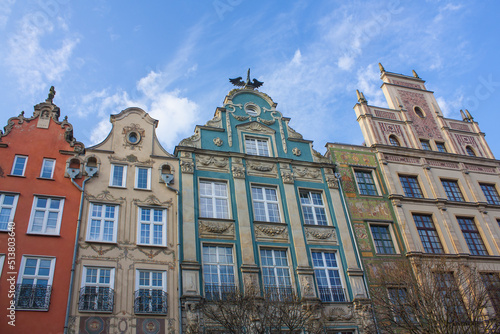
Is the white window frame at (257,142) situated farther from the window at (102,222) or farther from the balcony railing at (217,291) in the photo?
the window at (102,222)

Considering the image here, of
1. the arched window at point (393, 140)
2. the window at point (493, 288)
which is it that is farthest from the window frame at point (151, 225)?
the arched window at point (393, 140)

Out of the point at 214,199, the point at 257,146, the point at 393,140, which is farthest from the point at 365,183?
Answer: the point at 214,199

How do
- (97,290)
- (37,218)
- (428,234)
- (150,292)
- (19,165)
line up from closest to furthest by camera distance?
(97,290) → (150,292) → (37,218) → (19,165) → (428,234)

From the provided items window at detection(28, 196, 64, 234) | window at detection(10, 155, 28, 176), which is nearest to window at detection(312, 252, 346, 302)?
window at detection(28, 196, 64, 234)

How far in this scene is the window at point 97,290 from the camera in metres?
17.0

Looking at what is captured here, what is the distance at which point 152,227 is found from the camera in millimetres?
20109

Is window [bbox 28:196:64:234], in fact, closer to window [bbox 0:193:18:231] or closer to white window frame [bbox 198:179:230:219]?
window [bbox 0:193:18:231]

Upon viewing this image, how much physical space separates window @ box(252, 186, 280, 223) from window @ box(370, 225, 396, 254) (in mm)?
5403

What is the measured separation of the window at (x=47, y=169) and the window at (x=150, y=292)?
584 cm

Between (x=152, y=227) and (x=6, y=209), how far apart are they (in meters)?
5.80

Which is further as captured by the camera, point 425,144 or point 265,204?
point 425,144

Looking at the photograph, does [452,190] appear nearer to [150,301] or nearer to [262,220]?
[262,220]

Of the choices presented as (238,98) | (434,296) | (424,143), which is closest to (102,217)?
(238,98)

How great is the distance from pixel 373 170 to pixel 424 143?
5.55 meters
